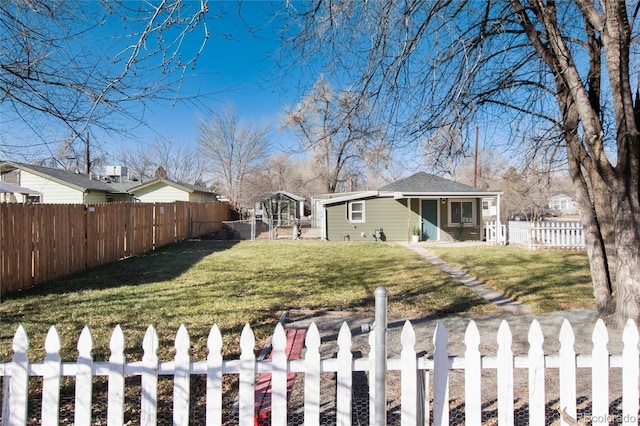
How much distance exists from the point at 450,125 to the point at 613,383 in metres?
2.87

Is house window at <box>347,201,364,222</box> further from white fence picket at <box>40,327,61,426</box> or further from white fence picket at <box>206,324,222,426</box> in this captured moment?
white fence picket at <box>40,327,61,426</box>

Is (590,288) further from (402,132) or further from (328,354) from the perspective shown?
(328,354)

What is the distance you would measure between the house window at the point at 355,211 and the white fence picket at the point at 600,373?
16390 mm

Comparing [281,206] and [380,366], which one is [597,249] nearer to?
[380,366]

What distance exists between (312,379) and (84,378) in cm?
124

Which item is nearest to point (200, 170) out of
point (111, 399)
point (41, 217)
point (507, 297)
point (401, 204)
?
point (401, 204)

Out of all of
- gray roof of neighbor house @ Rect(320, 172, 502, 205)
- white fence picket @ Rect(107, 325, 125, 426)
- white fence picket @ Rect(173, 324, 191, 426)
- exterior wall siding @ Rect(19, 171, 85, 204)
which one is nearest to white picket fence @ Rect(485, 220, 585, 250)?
gray roof of neighbor house @ Rect(320, 172, 502, 205)

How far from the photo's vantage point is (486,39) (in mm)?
4301

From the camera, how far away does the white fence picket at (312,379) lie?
6.66 feet

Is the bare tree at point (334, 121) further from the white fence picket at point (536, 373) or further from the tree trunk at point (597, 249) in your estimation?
the white fence picket at point (536, 373)

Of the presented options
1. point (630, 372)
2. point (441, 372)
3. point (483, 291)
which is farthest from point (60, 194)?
point (630, 372)

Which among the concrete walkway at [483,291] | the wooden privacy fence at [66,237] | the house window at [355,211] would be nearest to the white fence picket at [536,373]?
the concrete walkway at [483,291]

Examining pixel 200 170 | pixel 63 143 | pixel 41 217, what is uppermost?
pixel 200 170

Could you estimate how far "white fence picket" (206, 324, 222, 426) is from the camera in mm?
2018
